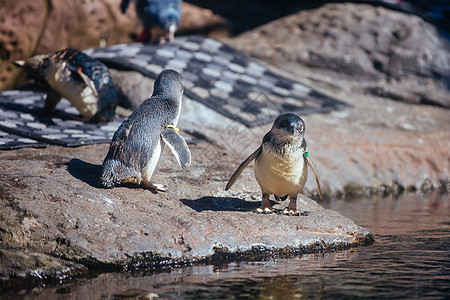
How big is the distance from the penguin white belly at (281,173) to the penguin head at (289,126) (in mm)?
186

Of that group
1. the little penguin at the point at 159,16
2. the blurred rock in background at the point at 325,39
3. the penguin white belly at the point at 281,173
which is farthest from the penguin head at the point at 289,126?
the blurred rock in background at the point at 325,39

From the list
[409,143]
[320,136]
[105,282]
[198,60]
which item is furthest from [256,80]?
[105,282]

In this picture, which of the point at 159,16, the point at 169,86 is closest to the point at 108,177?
the point at 169,86

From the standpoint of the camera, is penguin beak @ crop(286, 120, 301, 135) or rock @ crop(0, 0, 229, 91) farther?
rock @ crop(0, 0, 229, 91)

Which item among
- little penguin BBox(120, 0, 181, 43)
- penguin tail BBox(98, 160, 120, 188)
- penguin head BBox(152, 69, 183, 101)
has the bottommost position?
penguin tail BBox(98, 160, 120, 188)

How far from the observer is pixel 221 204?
4.64 meters

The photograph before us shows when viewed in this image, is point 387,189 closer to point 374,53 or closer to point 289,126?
point 289,126

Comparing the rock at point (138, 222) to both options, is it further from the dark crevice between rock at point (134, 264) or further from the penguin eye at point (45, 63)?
the penguin eye at point (45, 63)

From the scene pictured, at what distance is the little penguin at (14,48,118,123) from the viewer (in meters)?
6.45

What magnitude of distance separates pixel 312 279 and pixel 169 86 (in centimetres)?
221

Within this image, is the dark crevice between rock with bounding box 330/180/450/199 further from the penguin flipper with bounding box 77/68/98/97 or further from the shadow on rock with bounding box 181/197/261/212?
the penguin flipper with bounding box 77/68/98/97

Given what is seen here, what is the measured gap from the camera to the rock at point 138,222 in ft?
12.4

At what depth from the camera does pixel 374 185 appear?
6.92m

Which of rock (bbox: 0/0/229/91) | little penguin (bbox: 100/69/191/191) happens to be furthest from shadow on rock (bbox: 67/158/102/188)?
rock (bbox: 0/0/229/91)
